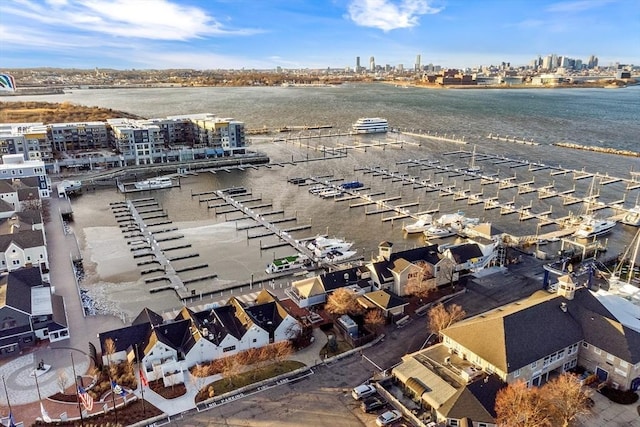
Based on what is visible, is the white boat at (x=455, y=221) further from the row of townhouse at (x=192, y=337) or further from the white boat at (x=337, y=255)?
the row of townhouse at (x=192, y=337)

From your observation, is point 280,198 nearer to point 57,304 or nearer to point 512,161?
point 57,304

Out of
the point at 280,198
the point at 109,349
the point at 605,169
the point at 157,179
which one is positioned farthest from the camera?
the point at 605,169

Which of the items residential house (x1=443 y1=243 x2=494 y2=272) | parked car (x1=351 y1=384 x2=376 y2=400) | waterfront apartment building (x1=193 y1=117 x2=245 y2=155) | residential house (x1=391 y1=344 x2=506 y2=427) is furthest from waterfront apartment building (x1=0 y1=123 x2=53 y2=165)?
residential house (x1=391 y1=344 x2=506 y2=427)

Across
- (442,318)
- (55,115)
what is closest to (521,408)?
(442,318)

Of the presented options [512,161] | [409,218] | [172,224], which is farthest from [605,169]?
[172,224]

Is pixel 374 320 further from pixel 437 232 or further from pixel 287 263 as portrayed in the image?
pixel 437 232

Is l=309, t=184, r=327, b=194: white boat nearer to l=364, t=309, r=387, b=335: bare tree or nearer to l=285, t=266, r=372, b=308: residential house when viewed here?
l=285, t=266, r=372, b=308: residential house
